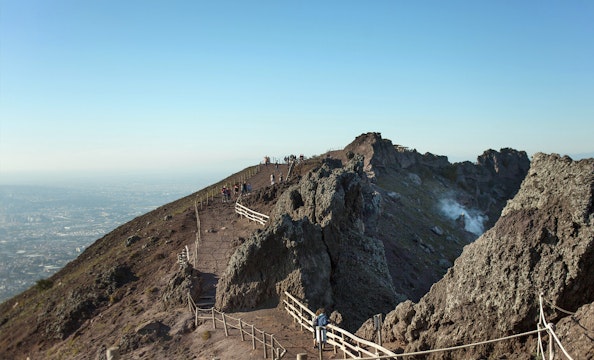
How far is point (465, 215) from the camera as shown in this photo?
249ft

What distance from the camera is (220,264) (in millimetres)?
30609

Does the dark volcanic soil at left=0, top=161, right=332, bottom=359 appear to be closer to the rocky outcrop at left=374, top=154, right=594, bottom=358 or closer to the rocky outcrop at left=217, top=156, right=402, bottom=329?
the rocky outcrop at left=217, top=156, right=402, bottom=329

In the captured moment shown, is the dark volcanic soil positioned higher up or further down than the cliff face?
further down

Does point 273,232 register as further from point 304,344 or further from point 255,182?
point 255,182

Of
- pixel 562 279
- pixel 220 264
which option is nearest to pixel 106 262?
pixel 220 264

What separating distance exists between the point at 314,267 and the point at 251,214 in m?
16.6

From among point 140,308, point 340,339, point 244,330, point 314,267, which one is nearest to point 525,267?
point 340,339

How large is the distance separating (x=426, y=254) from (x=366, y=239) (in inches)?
1091

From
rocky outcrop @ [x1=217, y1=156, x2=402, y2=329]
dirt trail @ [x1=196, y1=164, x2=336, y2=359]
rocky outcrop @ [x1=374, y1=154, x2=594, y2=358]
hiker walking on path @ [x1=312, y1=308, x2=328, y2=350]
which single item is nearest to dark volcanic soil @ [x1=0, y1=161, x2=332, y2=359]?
dirt trail @ [x1=196, y1=164, x2=336, y2=359]

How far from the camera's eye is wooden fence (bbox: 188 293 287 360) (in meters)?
18.2

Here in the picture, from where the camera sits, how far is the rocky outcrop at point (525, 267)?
37.6 feet

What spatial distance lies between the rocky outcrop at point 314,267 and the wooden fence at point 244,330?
93cm

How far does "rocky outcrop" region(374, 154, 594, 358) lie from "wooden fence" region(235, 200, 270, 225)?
73.5 ft

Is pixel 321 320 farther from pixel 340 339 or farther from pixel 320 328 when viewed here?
pixel 340 339
